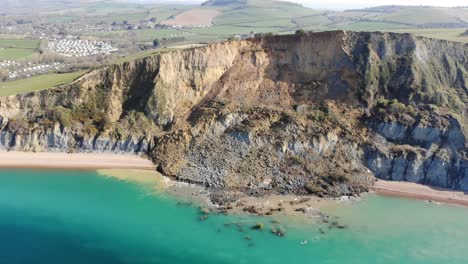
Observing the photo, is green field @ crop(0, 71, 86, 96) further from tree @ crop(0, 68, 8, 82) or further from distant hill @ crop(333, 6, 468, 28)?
A: distant hill @ crop(333, 6, 468, 28)

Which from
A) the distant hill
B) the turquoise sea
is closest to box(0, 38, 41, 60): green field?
the turquoise sea

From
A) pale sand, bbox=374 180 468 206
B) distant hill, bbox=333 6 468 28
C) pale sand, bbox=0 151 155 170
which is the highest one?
distant hill, bbox=333 6 468 28

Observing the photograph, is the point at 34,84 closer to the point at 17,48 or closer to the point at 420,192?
the point at 420,192

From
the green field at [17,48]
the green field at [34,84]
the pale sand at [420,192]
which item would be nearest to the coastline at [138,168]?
the pale sand at [420,192]

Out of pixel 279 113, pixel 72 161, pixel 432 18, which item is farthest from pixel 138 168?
pixel 432 18

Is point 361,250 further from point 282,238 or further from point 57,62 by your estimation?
point 57,62

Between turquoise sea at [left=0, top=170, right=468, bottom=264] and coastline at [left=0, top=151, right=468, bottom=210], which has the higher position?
coastline at [left=0, top=151, right=468, bottom=210]

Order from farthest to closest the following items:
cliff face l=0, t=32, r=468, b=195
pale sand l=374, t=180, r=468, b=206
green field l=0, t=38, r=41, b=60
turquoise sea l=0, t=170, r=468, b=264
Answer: green field l=0, t=38, r=41, b=60 → cliff face l=0, t=32, r=468, b=195 → pale sand l=374, t=180, r=468, b=206 → turquoise sea l=0, t=170, r=468, b=264
